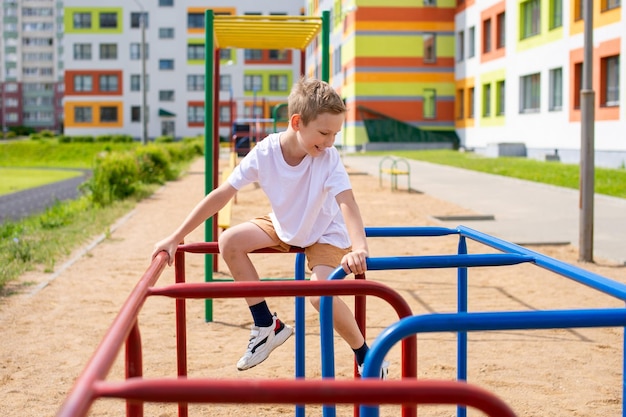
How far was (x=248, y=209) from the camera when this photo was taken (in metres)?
16.0

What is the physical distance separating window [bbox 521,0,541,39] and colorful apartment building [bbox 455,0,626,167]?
4cm

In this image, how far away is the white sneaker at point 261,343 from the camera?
389cm

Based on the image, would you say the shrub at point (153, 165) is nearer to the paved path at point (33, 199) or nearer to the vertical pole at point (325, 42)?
the paved path at point (33, 199)

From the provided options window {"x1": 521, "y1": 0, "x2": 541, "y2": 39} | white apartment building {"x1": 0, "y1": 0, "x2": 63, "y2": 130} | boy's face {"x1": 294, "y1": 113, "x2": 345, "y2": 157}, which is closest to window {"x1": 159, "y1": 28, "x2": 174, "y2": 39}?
window {"x1": 521, "y1": 0, "x2": 541, "y2": 39}

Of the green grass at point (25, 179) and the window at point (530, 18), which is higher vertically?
the window at point (530, 18)

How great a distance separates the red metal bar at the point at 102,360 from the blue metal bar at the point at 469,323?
1.84 ft

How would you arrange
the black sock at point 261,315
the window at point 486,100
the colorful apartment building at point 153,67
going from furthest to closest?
the colorful apartment building at point 153,67
the window at point 486,100
the black sock at point 261,315

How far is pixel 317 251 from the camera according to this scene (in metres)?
3.94

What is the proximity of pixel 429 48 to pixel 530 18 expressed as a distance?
10775 mm

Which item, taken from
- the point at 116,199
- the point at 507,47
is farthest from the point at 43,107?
the point at 116,199

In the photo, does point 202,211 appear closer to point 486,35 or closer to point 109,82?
point 486,35

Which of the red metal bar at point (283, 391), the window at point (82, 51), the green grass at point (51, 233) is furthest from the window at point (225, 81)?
the red metal bar at point (283, 391)

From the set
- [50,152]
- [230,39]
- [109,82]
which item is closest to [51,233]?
[230,39]

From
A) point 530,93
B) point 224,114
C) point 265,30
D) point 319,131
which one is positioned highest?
point 224,114
